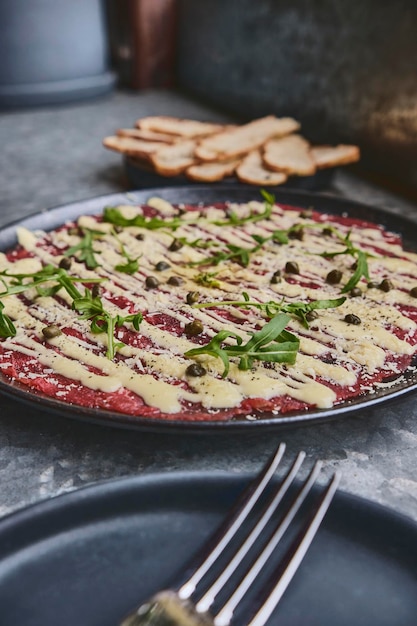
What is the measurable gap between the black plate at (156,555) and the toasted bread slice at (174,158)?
1.55m

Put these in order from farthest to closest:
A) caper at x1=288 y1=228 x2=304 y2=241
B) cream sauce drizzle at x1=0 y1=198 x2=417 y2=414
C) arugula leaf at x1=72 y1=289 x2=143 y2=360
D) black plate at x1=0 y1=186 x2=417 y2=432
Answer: caper at x1=288 y1=228 x2=304 y2=241 → arugula leaf at x1=72 y1=289 x2=143 y2=360 → cream sauce drizzle at x1=0 y1=198 x2=417 y2=414 → black plate at x1=0 y1=186 x2=417 y2=432

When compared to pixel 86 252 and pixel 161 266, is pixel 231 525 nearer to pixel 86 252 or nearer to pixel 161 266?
pixel 161 266

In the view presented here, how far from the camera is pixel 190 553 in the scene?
0.82 metres

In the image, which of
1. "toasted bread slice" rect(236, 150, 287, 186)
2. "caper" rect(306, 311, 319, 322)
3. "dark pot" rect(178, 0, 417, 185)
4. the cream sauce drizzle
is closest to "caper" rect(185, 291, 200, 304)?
the cream sauce drizzle

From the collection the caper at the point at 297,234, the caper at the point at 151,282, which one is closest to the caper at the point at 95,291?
the caper at the point at 151,282

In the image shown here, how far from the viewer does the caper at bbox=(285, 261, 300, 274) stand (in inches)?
62.6

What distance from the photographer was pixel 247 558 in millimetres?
784

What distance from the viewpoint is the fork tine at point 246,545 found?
71cm

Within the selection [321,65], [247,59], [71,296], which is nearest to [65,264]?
[71,296]

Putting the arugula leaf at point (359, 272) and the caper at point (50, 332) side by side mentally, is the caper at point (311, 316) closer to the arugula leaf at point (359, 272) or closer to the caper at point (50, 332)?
the arugula leaf at point (359, 272)

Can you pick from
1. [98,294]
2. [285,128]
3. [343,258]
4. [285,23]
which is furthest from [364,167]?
[98,294]

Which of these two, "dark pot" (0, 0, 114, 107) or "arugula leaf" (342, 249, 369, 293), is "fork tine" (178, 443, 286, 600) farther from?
"dark pot" (0, 0, 114, 107)

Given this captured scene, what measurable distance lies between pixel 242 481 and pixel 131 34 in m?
3.76

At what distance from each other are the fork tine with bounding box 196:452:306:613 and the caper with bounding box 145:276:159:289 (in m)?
0.72
